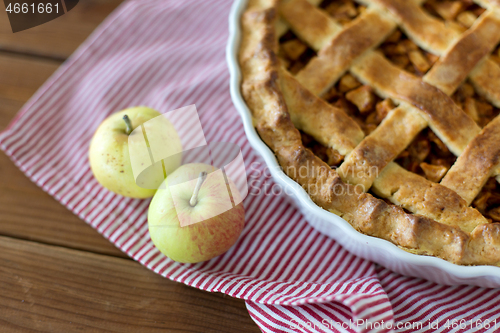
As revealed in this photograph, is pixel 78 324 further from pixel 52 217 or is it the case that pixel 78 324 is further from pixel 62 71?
pixel 62 71

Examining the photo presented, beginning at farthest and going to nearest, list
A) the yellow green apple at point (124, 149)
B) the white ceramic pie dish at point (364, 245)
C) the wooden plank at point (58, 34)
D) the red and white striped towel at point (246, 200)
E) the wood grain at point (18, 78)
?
the wooden plank at point (58, 34) < the wood grain at point (18, 78) < the yellow green apple at point (124, 149) < the red and white striped towel at point (246, 200) < the white ceramic pie dish at point (364, 245)

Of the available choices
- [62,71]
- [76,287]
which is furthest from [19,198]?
[62,71]

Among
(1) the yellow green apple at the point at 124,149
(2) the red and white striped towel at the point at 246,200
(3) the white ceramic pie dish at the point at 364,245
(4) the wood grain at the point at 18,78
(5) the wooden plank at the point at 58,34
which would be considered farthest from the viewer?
(5) the wooden plank at the point at 58,34

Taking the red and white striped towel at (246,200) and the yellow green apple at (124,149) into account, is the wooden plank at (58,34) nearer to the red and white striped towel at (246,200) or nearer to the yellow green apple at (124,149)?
the red and white striped towel at (246,200)

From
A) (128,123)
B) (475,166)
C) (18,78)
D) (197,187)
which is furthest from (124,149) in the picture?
(475,166)

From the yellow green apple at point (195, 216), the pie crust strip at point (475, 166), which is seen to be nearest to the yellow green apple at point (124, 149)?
the yellow green apple at point (195, 216)

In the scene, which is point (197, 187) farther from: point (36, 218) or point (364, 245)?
point (36, 218)

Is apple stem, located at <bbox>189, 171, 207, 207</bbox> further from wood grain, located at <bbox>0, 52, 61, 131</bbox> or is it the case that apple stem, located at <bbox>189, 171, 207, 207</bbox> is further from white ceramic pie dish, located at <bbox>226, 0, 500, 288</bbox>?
wood grain, located at <bbox>0, 52, 61, 131</bbox>
